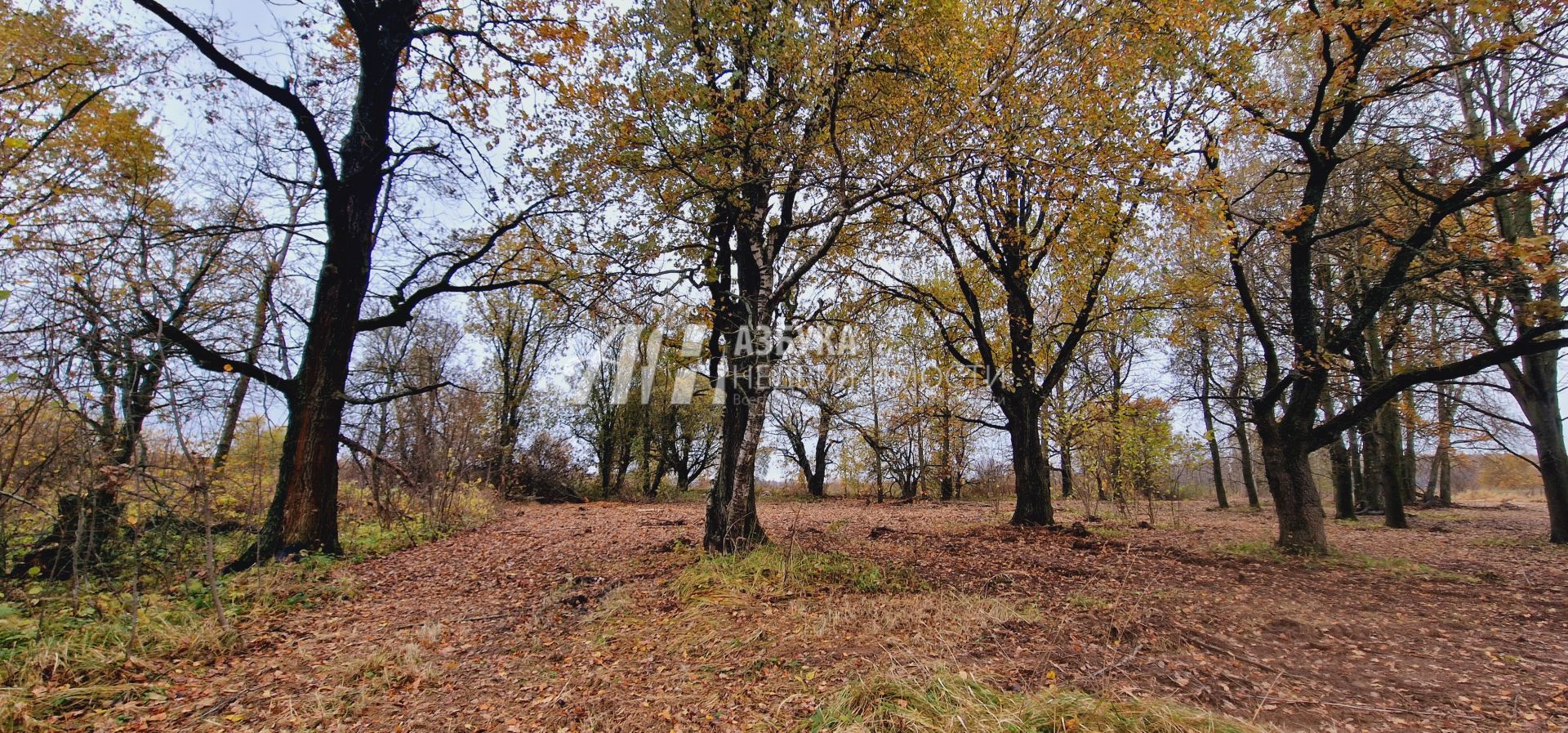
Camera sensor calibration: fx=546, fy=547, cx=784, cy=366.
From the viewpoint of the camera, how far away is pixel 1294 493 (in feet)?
24.2

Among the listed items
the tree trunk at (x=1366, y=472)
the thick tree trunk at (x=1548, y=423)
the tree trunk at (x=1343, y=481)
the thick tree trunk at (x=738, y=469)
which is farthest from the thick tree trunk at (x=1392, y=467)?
the thick tree trunk at (x=738, y=469)

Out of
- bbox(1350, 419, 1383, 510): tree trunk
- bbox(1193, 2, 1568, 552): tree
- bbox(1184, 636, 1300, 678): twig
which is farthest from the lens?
bbox(1350, 419, 1383, 510): tree trunk

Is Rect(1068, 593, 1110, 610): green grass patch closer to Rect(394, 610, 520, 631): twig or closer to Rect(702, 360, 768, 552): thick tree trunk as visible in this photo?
Rect(702, 360, 768, 552): thick tree trunk

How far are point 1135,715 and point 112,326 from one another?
6738mm

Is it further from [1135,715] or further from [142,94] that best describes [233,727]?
[142,94]

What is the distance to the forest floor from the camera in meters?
2.96

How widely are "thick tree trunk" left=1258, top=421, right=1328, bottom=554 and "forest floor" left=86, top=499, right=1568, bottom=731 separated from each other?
1.22 ft

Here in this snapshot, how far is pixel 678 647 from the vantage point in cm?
384

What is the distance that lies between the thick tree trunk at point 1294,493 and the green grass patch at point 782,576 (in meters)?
5.69

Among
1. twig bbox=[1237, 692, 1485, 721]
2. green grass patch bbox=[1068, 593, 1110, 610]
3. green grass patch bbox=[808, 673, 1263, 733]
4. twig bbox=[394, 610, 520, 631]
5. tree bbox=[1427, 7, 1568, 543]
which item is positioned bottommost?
twig bbox=[394, 610, 520, 631]

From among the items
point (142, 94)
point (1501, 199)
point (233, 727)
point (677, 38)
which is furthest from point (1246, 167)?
point (142, 94)

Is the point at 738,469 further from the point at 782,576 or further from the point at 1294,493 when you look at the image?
the point at 1294,493

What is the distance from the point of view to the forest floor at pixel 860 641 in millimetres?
2961

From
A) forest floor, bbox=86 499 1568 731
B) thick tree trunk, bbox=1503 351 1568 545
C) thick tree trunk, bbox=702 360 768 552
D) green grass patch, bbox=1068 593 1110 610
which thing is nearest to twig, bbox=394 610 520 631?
forest floor, bbox=86 499 1568 731
